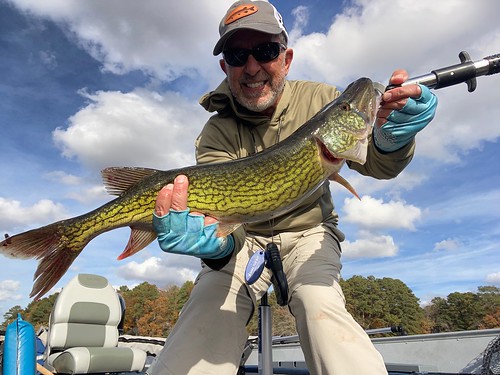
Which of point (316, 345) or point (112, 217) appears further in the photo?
point (112, 217)

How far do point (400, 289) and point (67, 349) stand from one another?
5860cm

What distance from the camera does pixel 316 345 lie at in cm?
237

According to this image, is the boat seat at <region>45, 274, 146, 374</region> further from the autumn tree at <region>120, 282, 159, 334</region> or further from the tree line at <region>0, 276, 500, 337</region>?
the autumn tree at <region>120, 282, 159, 334</region>

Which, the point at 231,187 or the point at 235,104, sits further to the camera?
the point at 235,104

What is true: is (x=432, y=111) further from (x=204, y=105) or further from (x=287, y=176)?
(x=204, y=105)

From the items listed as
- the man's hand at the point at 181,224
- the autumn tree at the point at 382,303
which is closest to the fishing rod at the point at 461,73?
the man's hand at the point at 181,224

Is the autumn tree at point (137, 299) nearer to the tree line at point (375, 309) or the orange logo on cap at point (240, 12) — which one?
the tree line at point (375, 309)

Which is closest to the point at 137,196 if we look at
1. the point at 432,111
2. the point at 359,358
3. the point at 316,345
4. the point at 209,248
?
the point at 209,248

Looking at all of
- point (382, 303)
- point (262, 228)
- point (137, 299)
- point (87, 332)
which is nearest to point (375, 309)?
point (382, 303)

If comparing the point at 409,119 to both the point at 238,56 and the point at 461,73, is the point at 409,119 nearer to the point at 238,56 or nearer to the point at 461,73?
the point at 461,73

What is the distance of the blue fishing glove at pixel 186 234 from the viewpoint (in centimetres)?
256

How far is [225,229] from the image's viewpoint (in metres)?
2.62

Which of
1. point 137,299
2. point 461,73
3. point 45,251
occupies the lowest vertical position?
point 45,251

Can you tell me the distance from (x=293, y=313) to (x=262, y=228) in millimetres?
742
